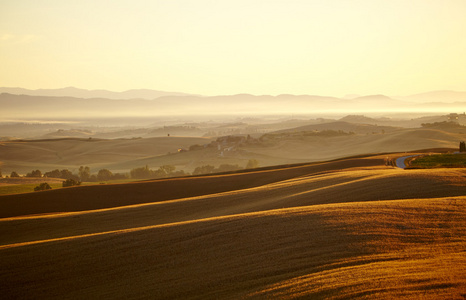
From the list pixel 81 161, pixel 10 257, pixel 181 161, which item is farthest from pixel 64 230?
pixel 81 161

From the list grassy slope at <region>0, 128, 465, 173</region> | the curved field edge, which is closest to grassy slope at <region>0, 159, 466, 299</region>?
the curved field edge

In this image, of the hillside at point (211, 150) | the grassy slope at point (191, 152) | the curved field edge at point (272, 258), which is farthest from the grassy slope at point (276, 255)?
the grassy slope at point (191, 152)

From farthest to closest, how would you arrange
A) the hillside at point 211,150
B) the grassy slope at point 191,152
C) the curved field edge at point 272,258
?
the hillside at point 211,150 < the grassy slope at point 191,152 < the curved field edge at point 272,258

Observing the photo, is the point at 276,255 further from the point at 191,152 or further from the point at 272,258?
the point at 191,152

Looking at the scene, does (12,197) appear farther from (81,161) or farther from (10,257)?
(81,161)

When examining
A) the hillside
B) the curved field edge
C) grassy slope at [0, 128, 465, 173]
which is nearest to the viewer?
the curved field edge

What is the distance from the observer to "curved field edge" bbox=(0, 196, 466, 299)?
25.2 feet

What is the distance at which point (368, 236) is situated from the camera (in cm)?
987

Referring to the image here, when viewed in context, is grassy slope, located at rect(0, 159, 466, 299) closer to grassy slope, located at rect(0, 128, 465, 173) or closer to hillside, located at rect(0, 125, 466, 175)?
hillside, located at rect(0, 125, 466, 175)

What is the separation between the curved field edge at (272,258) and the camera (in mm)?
7688

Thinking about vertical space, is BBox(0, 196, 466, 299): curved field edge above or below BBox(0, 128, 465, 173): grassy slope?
above

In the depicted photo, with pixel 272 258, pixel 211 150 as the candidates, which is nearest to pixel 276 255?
pixel 272 258

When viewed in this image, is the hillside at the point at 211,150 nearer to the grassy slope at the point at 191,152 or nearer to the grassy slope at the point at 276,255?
the grassy slope at the point at 191,152

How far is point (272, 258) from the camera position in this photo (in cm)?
937
